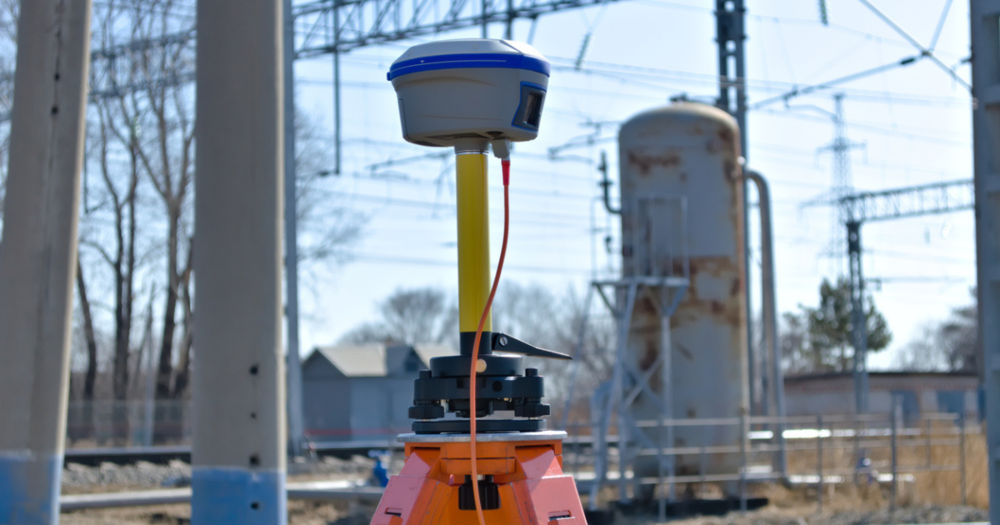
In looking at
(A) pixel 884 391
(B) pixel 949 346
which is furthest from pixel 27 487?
(B) pixel 949 346

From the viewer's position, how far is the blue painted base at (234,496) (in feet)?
14.3

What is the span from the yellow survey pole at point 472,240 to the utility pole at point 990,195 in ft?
10.9

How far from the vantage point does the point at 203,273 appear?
172 inches

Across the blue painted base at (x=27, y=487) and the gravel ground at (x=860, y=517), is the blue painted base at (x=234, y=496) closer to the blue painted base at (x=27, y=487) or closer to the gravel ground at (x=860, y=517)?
the blue painted base at (x=27, y=487)

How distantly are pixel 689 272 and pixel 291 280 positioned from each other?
10.00m

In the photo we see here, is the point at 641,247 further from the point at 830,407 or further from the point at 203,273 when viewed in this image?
the point at 830,407

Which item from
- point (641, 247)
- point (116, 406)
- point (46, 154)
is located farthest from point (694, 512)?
point (116, 406)

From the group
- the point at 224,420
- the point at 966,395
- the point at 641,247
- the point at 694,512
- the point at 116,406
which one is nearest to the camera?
the point at 224,420

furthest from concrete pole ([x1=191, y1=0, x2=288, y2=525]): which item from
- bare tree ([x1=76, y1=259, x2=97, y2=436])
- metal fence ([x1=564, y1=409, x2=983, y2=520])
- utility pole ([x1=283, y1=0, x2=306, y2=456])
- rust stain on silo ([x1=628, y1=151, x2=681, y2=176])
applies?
bare tree ([x1=76, y1=259, x2=97, y2=436])

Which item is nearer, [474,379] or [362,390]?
[474,379]

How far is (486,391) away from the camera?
3.36 metres

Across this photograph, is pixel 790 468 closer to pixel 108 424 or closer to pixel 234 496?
pixel 234 496

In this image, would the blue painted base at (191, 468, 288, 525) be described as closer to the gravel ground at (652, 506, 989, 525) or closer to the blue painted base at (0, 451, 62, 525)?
the blue painted base at (0, 451, 62, 525)

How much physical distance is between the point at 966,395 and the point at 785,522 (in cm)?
4270
